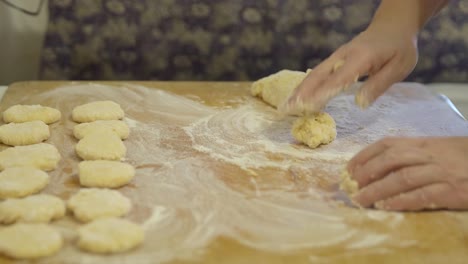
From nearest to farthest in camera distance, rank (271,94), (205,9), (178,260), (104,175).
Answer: (178,260)
(104,175)
(271,94)
(205,9)

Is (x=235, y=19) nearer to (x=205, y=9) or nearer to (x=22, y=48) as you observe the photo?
(x=205, y=9)

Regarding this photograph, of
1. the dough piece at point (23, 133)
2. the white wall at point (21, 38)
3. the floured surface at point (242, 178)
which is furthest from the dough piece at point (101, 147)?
the white wall at point (21, 38)

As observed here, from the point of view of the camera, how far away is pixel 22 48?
258 centimetres

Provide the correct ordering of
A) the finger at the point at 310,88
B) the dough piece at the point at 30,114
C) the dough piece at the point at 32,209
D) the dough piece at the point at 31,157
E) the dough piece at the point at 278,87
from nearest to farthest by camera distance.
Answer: the dough piece at the point at 32,209 → the dough piece at the point at 31,157 → the finger at the point at 310,88 → the dough piece at the point at 30,114 → the dough piece at the point at 278,87

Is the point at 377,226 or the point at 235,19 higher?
the point at 235,19

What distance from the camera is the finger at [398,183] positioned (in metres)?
1.32

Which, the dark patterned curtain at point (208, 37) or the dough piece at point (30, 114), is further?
the dark patterned curtain at point (208, 37)

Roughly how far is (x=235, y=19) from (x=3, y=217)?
59.4 inches

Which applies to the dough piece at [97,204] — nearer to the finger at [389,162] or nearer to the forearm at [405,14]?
the finger at [389,162]

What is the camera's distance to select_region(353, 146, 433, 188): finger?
1341 mm

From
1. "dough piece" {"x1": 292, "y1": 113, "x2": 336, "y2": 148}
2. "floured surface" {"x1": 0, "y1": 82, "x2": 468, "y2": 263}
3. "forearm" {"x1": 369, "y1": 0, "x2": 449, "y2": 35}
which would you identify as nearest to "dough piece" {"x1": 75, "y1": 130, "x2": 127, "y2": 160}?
"floured surface" {"x1": 0, "y1": 82, "x2": 468, "y2": 263}

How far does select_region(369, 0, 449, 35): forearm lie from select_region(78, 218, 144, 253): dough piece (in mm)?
971

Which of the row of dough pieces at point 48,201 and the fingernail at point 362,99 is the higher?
the fingernail at point 362,99

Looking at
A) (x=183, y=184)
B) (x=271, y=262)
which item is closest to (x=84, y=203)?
(x=183, y=184)
